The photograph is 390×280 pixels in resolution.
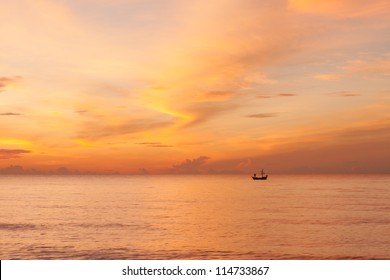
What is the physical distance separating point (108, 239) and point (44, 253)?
9.05 meters

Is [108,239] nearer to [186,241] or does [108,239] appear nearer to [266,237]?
[186,241]

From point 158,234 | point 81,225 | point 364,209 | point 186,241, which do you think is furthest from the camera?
point 364,209

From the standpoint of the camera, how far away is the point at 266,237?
52219 millimetres

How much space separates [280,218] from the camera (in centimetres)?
7075

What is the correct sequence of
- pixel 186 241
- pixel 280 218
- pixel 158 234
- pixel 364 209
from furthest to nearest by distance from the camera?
pixel 364 209 < pixel 280 218 < pixel 158 234 < pixel 186 241

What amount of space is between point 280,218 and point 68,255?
36966 mm

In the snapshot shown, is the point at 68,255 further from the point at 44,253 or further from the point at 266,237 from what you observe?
the point at 266,237
